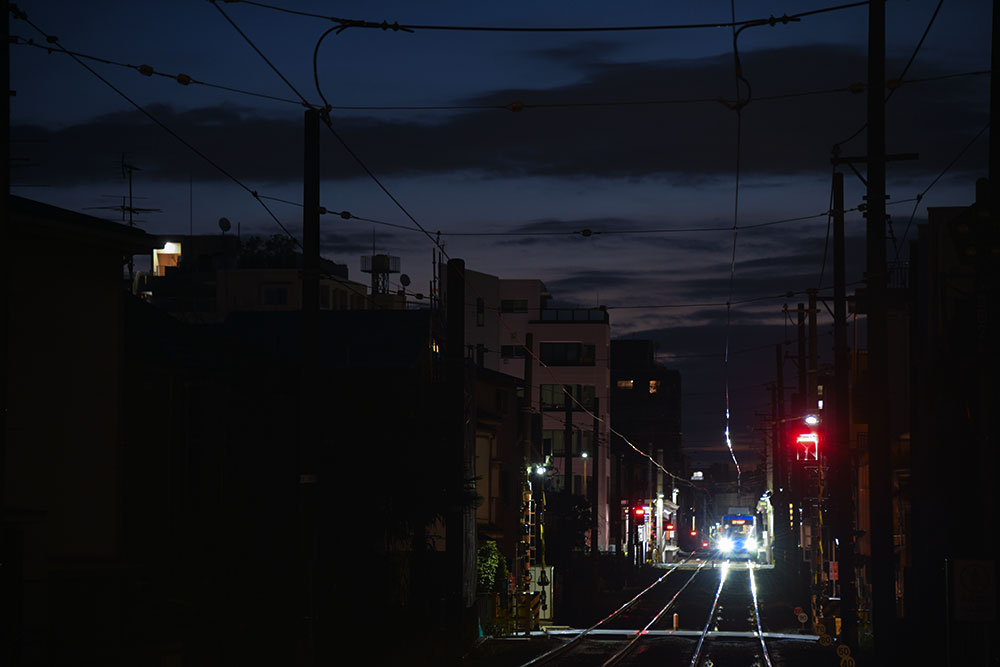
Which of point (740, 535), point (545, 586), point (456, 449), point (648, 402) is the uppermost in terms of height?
point (648, 402)

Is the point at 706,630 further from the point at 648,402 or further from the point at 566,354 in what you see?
the point at 648,402

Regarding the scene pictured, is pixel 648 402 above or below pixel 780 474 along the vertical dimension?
above

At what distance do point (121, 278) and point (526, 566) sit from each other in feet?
68.5

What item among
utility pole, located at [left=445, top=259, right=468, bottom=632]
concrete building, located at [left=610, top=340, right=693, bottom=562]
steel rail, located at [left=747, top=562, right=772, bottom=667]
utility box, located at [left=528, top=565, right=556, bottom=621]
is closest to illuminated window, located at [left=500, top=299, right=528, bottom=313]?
concrete building, located at [left=610, top=340, right=693, bottom=562]

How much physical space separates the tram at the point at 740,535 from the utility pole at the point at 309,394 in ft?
325

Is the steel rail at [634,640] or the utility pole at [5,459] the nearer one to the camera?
the utility pole at [5,459]

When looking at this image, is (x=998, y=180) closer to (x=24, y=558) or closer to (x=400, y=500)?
(x=24, y=558)

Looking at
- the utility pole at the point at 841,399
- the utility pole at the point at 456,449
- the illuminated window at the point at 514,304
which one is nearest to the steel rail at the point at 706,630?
the utility pole at the point at 841,399

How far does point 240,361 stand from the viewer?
94.5ft

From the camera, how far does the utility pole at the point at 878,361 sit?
19.3m

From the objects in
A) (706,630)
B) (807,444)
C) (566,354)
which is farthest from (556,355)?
(706,630)

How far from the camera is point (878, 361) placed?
20.0 meters

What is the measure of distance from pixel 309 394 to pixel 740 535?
103055 mm

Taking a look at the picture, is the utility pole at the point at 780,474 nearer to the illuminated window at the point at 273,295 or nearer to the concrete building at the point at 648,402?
the illuminated window at the point at 273,295
